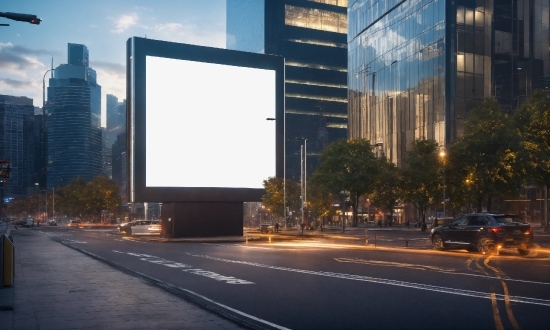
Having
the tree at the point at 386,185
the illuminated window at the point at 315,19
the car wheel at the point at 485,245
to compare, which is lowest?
the car wheel at the point at 485,245

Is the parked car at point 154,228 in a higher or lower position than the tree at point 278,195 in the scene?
lower

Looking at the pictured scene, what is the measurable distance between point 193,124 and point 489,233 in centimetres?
2541

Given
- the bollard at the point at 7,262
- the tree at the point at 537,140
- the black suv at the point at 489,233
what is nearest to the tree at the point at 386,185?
the tree at the point at 537,140

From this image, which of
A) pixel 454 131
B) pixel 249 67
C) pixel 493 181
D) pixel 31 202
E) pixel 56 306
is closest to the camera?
pixel 56 306

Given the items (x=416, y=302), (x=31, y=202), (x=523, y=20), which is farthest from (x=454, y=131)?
(x=31, y=202)

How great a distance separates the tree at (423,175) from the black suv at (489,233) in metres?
33.3

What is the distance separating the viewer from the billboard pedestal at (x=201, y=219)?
47.4m

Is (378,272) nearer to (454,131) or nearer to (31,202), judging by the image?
(454,131)

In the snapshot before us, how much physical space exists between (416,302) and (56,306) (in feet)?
22.7

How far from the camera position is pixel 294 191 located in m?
88.6

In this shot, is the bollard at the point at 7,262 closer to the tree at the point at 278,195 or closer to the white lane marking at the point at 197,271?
the white lane marking at the point at 197,271

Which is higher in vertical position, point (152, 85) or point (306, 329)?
point (152, 85)

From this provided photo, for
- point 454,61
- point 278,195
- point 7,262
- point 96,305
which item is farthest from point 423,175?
point 96,305

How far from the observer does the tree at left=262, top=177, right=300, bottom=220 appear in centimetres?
8138
